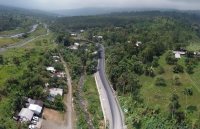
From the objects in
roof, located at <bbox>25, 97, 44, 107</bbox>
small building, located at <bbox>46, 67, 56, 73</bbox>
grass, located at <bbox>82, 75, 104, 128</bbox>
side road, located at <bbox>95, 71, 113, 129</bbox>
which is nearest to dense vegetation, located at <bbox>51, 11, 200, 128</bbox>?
side road, located at <bbox>95, 71, 113, 129</bbox>

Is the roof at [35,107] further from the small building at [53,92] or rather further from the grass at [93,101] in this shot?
the grass at [93,101]

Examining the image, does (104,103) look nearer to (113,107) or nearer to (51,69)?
(113,107)

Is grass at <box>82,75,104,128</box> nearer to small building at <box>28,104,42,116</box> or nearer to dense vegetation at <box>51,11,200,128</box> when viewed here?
dense vegetation at <box>51,11,200,128</box>

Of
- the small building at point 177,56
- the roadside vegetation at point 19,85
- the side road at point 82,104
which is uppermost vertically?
the small building at point 177,56

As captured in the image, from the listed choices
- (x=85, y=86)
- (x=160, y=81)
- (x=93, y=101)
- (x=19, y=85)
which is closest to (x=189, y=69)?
(x=160, y=81)

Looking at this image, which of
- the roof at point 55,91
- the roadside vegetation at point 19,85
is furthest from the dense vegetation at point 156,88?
the roadside vegetation at point 19,85

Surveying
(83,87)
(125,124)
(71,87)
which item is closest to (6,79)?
(71,87)
